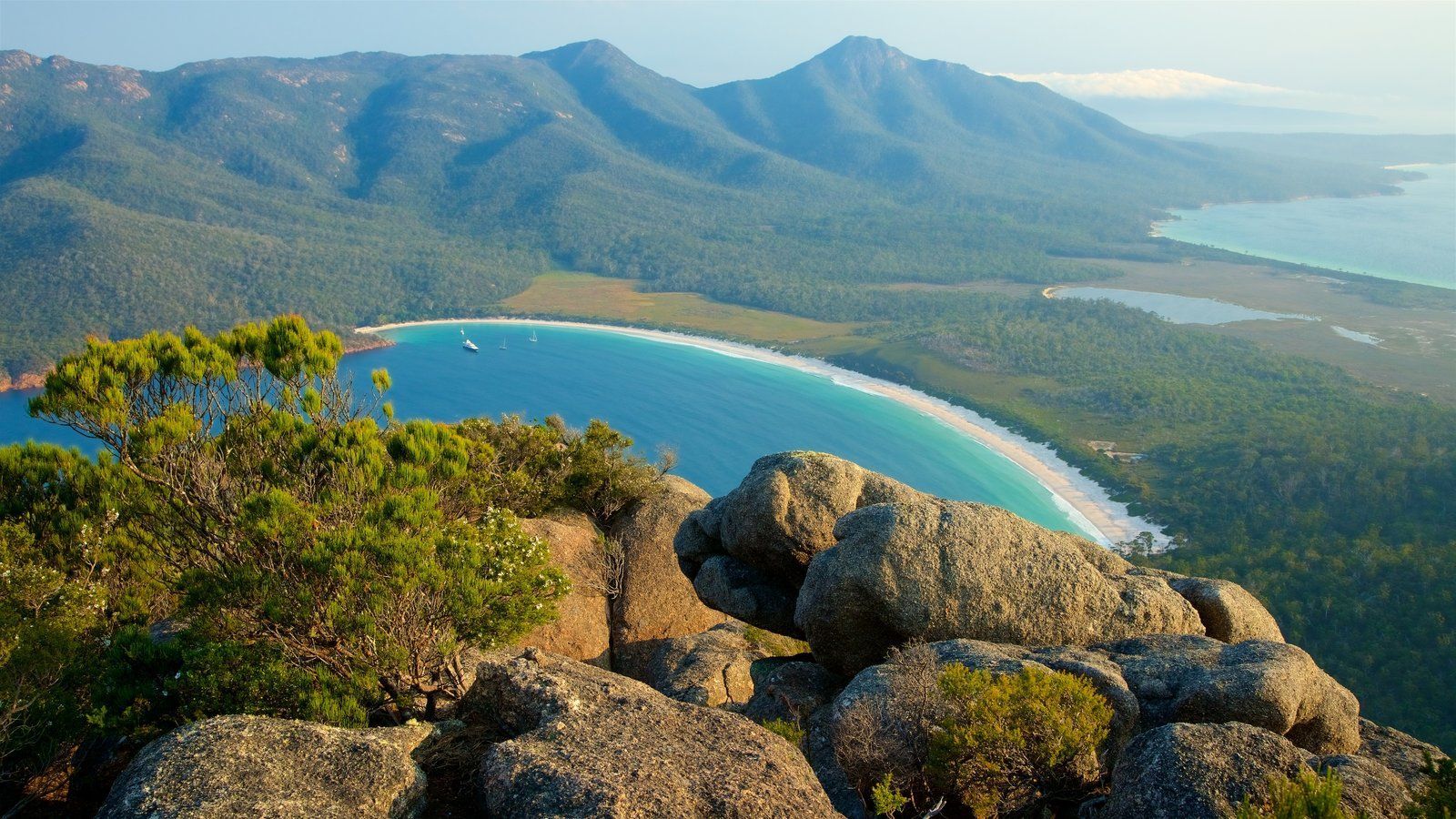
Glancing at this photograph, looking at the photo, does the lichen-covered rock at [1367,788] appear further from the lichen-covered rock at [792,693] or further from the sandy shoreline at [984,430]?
the sandy shoreline at [984,430]

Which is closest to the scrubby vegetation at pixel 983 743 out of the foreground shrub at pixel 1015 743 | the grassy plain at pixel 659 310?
the foreground shrub at pixel 1015 743

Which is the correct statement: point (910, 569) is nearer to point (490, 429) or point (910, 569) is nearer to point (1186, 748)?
point (1186, 748)

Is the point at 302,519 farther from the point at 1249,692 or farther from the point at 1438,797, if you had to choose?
the point at 1438,797

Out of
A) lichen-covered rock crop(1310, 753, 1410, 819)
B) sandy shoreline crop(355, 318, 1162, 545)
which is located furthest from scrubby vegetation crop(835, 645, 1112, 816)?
sandy shoreline crop(355, 318, 1162, 545)

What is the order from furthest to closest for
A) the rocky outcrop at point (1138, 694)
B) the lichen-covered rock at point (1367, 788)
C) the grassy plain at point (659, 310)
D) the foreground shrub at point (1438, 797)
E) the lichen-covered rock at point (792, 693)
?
the grassy plain at point (659, 310), the lichen-covered rock at point (792, 693), the rocky outcrop at point (1138, 694), the lichen-covered rock at point (1367, 788), the foreground shrub at point (1438, 797)

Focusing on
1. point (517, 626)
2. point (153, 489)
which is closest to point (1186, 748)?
point (517, 626)

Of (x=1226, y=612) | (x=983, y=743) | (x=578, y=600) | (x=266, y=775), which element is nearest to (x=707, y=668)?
(x=578, y=600)

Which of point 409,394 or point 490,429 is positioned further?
point 409,394

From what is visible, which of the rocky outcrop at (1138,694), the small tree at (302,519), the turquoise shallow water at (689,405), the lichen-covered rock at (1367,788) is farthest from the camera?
the turquoise shallow water at (689,405)
